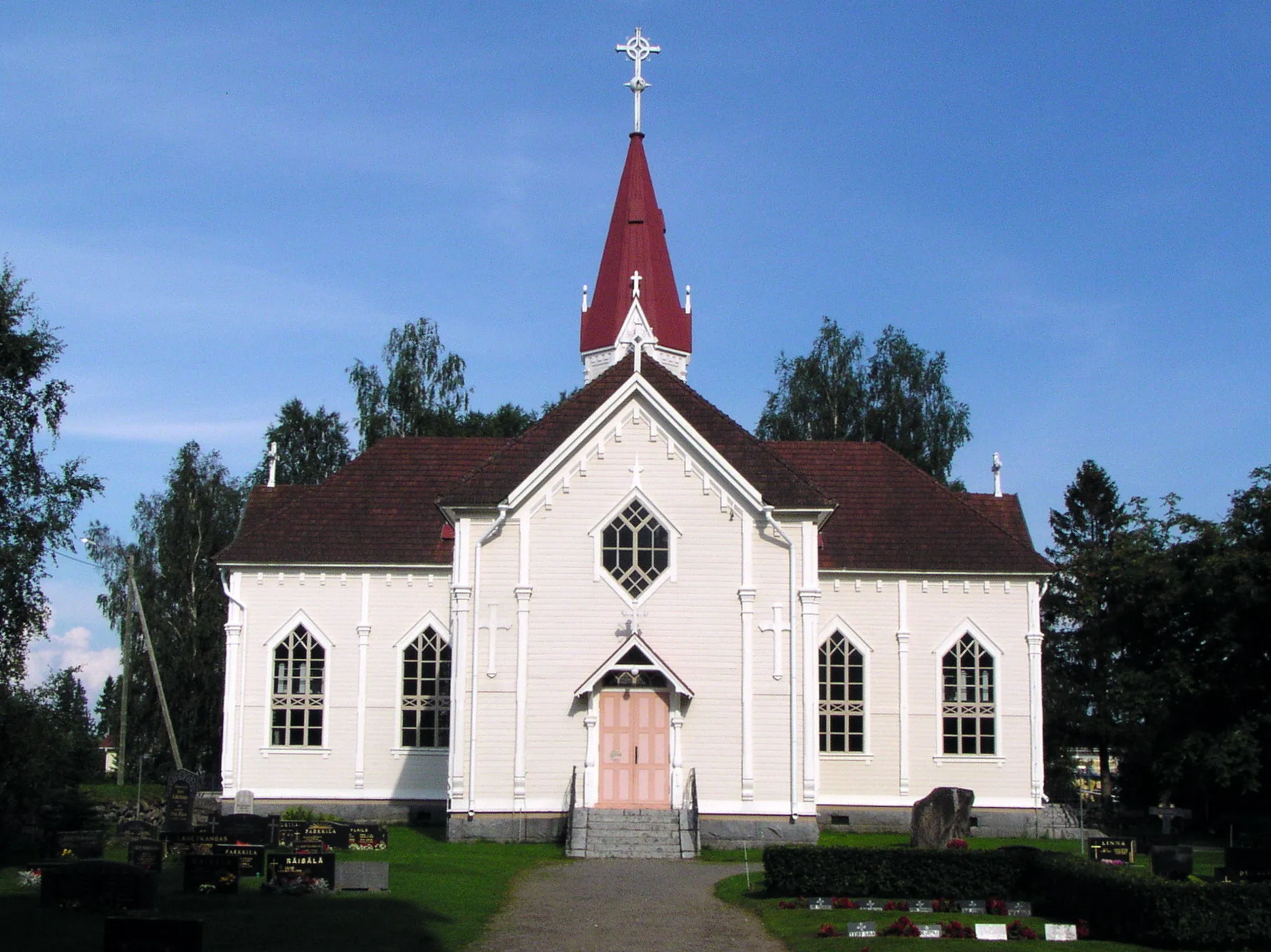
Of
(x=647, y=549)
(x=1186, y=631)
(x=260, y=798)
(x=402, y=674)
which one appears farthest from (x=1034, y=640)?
(x=260, y=798)

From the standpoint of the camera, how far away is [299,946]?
1647 cm

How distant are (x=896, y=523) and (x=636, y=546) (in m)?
8.19

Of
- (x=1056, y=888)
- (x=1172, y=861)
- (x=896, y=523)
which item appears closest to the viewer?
(x=1056, y=888)

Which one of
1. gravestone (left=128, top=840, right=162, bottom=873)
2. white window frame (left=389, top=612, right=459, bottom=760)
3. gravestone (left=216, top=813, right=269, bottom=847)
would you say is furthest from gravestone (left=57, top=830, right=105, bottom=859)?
white window frame (left=389, top=612, right=459, bottom=760)

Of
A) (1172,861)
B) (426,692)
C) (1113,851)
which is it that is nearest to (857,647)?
(1113,851)

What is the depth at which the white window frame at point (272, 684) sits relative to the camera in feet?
110

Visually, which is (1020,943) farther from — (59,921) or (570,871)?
(59,921)

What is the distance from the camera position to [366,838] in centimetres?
2700

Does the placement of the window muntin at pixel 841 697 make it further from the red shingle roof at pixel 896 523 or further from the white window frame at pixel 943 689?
the red shingle roof at pixel 896 523

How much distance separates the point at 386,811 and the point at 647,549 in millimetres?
9374

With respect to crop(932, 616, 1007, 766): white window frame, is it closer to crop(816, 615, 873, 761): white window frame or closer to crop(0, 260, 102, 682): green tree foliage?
crop(816, 615, 873, 761): white window frame

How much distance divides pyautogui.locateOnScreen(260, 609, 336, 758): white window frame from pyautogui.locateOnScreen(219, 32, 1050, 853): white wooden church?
2.6 inches

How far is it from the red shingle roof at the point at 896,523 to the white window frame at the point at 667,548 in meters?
5.73

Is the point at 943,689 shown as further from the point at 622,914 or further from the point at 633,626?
the point at 622,914
